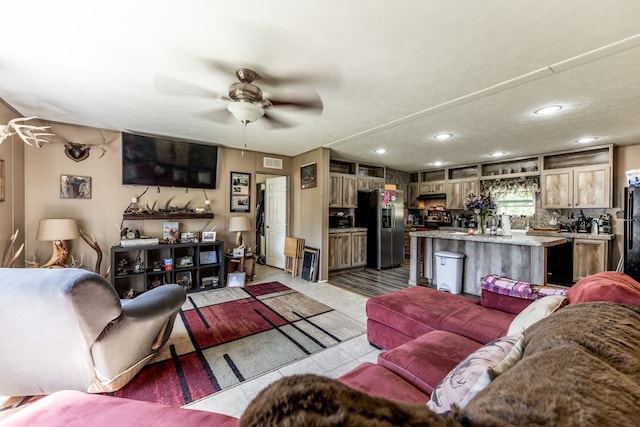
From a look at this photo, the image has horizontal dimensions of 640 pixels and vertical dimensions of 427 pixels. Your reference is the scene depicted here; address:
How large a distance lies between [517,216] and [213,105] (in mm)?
6301

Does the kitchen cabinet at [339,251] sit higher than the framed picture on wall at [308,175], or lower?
lower

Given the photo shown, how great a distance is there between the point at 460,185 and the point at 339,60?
5448 mm

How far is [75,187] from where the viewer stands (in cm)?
355

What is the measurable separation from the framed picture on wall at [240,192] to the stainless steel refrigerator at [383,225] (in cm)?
256

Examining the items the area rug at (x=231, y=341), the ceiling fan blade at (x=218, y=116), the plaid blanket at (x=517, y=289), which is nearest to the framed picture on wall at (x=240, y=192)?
the ceiling fan blade at (x=218, y=116)

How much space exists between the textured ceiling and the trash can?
186 cm

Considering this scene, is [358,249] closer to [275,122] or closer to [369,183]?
[369,183]

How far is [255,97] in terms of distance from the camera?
7.05 feet

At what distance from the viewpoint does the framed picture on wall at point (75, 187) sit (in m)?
3.49

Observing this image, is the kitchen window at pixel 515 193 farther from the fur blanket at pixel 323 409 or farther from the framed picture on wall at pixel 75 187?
the framed picture on wall at pixel 75 187

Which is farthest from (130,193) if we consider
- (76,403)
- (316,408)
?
(316,408)

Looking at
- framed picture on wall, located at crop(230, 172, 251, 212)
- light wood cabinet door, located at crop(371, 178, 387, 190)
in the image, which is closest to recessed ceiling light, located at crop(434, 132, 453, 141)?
light wood cabinet door, located at crop(371, 178, 387, 190)

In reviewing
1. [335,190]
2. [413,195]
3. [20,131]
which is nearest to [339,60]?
[20,131]

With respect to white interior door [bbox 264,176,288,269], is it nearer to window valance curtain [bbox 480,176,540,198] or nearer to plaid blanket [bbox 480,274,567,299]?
plaid blanket [bbox 480,274,567,299]
